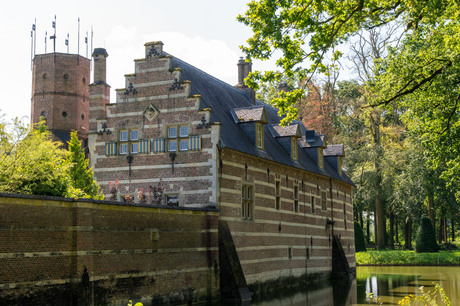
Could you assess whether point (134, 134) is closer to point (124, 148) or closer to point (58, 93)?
point (124, 148)

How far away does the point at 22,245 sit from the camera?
40.7 feet

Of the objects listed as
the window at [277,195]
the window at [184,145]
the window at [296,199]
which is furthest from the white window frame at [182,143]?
the window at [296,199]

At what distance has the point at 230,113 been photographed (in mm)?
24219

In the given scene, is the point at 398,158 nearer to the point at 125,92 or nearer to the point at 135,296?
the point at 125,92

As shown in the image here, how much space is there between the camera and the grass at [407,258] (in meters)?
40.1

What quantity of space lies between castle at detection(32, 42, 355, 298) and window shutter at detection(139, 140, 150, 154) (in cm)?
4

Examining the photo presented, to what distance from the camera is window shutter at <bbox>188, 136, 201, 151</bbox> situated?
20.2 metres

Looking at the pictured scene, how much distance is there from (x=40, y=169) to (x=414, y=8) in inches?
411

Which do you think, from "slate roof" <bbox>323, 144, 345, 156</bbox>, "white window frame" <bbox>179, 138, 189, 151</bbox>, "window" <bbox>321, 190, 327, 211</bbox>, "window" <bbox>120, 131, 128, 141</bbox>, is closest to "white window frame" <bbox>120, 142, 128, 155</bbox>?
"window" <bbox>120, 131, 128, 141</bbox>

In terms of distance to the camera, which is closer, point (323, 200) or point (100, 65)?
Result: point (100, 65)

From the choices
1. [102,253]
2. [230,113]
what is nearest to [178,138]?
[230,113]

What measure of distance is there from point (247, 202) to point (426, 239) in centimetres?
2485

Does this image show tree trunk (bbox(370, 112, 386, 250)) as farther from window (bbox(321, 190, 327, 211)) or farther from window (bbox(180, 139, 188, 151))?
window (bbox(180, 139, 188, 151))

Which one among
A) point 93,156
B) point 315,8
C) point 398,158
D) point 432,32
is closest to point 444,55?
point 432,32
